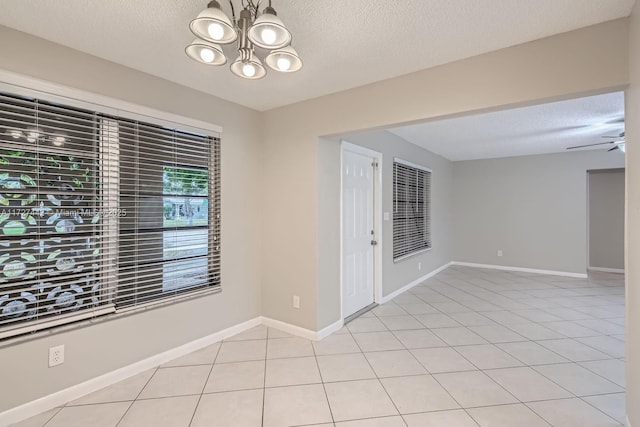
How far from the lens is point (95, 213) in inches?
86.9

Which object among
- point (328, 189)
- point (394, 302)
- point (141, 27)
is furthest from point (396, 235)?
point (141, 27)

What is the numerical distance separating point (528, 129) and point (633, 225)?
3.08m

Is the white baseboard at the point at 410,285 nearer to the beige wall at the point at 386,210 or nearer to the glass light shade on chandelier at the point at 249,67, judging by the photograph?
the beige wall at the point at 386,210

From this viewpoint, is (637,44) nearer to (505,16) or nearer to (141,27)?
(505,16)

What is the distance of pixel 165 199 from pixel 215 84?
1.12m

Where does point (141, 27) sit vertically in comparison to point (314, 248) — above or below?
above

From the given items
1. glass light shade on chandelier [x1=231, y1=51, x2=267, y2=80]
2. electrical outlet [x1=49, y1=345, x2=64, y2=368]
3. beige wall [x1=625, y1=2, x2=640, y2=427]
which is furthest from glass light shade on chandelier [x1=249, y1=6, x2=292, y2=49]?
electrical outlet [x1=49, y1=345, x2=64, y2=368]

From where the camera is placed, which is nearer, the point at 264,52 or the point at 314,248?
the point at 264,52

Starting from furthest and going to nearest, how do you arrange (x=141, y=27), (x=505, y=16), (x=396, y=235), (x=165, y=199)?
1. (x=396, y=235)
2. (x=165, y=199)
3. (x=141, y=27)
4. (x=505, y=16)

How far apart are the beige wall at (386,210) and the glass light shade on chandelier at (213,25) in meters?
1.67

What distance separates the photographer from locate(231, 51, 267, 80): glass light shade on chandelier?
70.1 inches

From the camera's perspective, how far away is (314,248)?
3104mm

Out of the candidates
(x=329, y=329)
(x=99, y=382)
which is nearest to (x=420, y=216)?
(x=329, y=329)

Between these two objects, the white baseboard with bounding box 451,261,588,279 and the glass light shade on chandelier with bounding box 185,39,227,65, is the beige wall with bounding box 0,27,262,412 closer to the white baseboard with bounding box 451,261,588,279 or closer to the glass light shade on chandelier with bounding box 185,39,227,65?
the glass light shade on chandelier with bounding box 185,39,227,65
